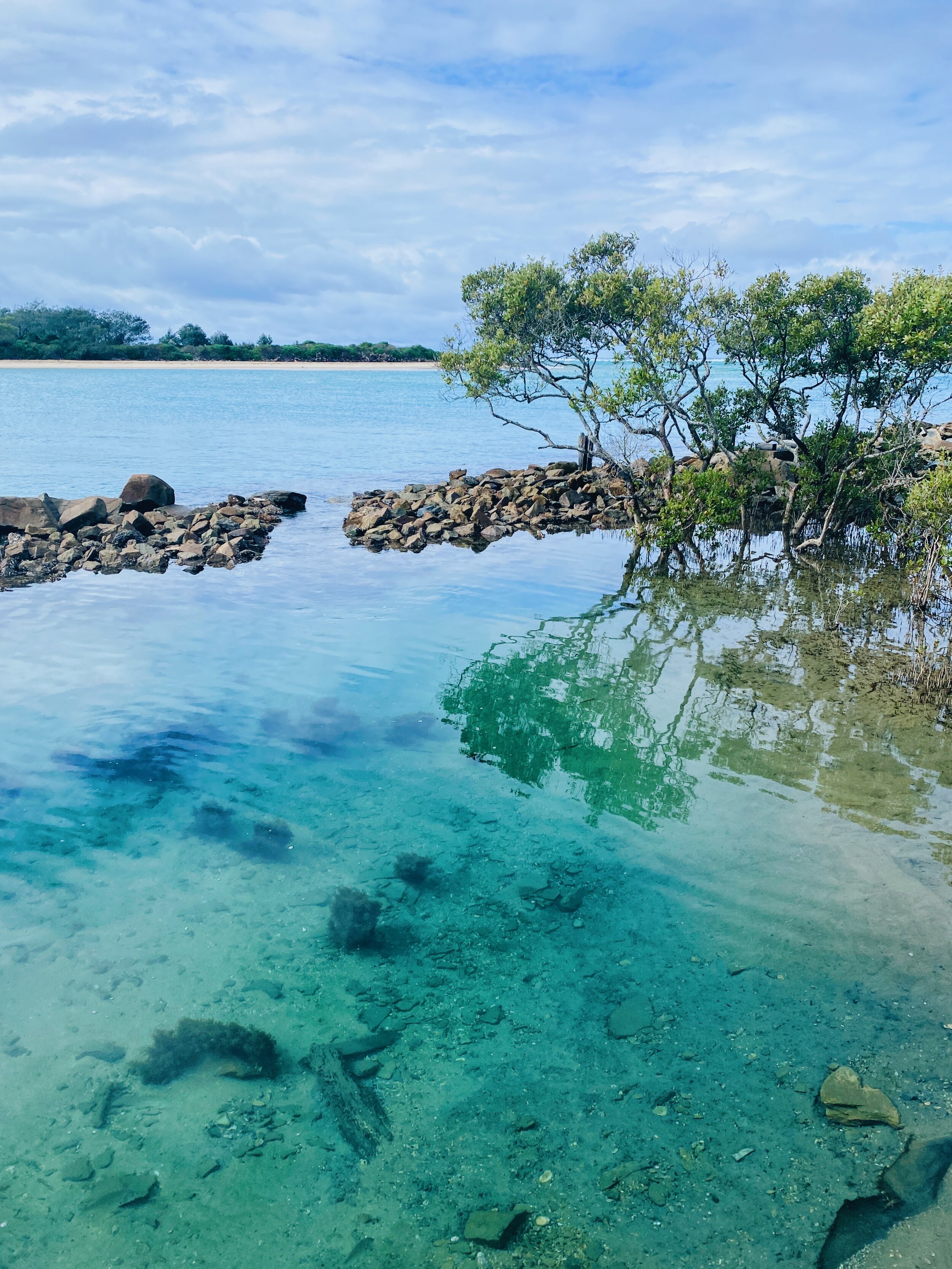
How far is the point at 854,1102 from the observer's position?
7.20 meters

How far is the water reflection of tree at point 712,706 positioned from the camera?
500 inches

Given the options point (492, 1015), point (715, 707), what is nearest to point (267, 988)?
point (492, 1015)

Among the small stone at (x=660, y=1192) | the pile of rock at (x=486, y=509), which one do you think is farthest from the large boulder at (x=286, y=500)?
the small stone at (x=660, y=1192)

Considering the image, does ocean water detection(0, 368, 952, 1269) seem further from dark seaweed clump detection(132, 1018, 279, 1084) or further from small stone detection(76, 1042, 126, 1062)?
dark seaweed clump detection(132, 1018, 279, 1084)

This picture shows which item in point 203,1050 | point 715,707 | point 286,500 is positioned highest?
point 286,500

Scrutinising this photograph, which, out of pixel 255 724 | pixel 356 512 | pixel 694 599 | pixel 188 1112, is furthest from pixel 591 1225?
pixel 356 512

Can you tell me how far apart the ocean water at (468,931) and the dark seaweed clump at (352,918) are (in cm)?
15

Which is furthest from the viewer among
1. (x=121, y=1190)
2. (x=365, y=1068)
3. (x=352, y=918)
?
(x=352, y=918)

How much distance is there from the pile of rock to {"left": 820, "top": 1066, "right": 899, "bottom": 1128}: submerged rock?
24185 mm

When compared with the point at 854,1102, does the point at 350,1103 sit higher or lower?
lower

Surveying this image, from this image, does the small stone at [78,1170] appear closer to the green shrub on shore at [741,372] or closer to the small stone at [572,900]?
the small stone at [572,900]

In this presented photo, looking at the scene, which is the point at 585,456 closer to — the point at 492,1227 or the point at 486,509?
the point at 486,509

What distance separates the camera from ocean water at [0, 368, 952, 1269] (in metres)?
6.52

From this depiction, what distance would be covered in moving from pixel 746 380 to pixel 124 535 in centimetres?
2146
